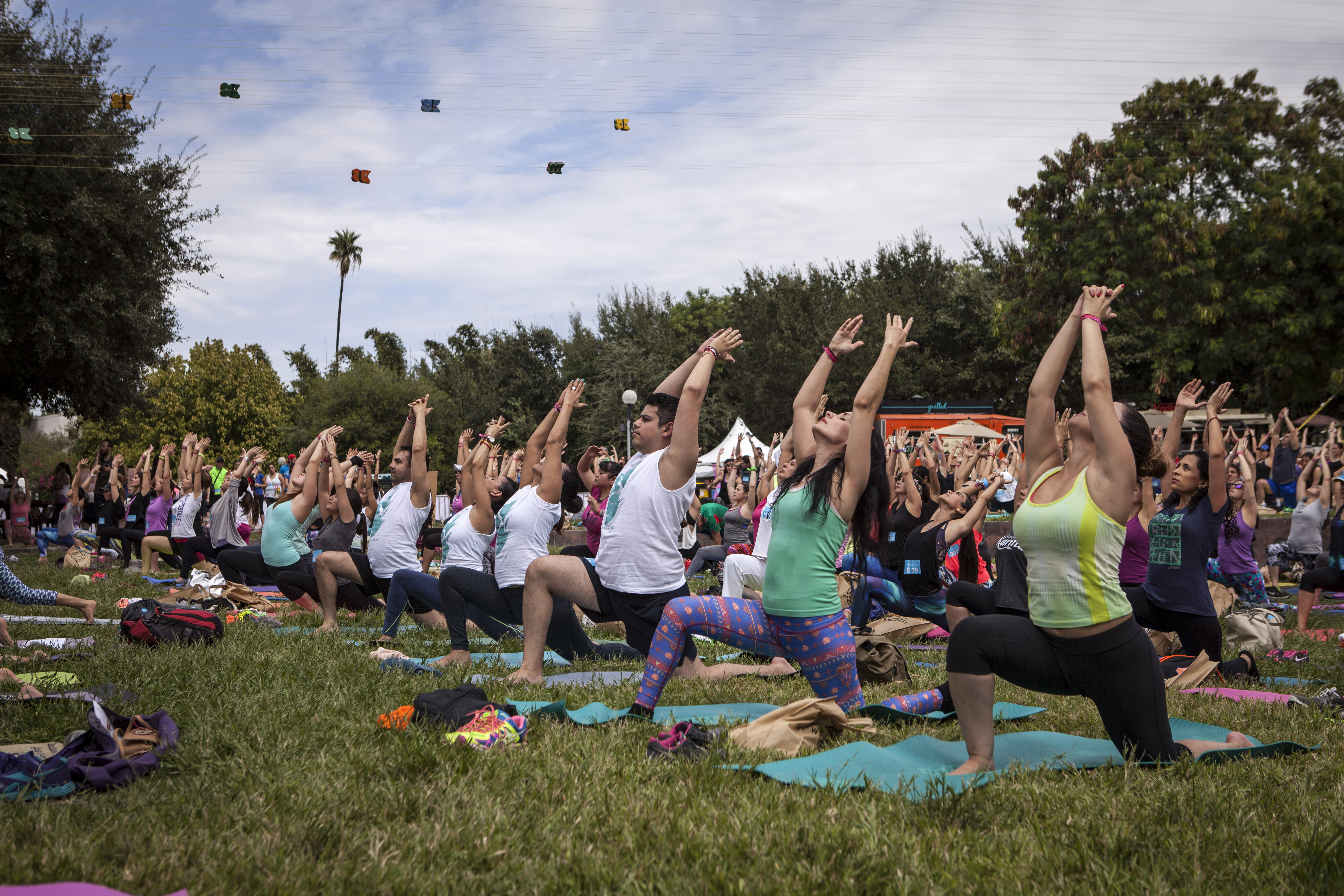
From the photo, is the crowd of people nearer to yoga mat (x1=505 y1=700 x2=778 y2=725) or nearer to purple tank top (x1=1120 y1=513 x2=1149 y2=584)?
purple tank top (x1=1120 y1=513 x2=1149 y2=584)

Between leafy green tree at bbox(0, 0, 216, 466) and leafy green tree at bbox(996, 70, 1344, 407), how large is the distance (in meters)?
25.5

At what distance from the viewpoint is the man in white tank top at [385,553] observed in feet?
30.0

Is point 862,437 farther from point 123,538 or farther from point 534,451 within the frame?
point 123,538

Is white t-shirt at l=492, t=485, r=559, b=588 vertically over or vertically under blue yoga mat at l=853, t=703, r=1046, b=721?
over

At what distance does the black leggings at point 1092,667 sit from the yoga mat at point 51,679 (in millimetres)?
5017

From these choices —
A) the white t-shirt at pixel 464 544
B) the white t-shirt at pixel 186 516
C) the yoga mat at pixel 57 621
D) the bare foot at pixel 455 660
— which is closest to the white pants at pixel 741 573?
the white t-shirt at pixel 464 544

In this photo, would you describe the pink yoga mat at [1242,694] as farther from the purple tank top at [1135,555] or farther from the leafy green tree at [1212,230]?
the leafy green tree at [1212,230]

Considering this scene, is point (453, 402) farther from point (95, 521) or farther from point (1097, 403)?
point (1097, 403)

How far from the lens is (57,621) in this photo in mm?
9406

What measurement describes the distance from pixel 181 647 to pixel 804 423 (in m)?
4.76

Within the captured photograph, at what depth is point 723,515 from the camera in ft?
54.2

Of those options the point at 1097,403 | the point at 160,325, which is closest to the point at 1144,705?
the point at 1097,403

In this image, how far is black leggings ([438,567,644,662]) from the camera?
7.20 m

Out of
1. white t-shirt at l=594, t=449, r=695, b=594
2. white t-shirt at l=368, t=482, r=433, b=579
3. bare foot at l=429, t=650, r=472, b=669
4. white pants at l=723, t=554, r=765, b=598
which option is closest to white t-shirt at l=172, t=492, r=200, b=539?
white t-shirt at l=368, t=482, r=433, b=579
